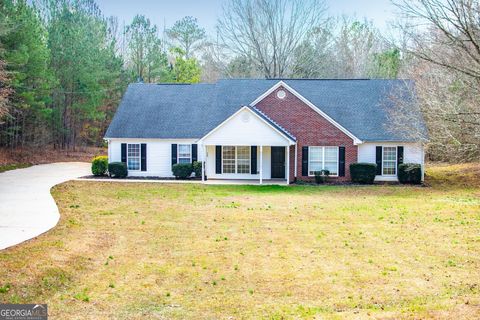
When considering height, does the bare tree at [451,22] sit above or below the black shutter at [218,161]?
above

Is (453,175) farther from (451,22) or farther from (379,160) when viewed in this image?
(451,22)

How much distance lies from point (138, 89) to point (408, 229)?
21380mm

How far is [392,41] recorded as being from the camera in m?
10.0

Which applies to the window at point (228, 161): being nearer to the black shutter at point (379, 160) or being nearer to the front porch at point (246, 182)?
the front porch at point (246, 182)

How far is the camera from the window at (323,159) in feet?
84.0

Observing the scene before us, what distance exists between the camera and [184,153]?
89.8 feet

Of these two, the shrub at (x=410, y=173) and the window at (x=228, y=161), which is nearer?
the shrub at (x=410, y=173)

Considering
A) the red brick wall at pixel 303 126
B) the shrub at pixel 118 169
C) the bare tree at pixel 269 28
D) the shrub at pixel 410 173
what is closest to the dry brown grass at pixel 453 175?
the shrub at pixel 410 173

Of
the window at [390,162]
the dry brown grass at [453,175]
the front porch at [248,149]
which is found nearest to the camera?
the front porch at [248,149]

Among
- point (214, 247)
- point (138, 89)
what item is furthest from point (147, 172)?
point (214, 247)

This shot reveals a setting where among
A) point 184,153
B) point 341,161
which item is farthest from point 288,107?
point 184,153

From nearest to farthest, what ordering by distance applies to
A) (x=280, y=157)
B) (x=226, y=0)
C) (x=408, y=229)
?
(x=408, y=229) < (x=280, y=157) < (x=226, y=0)

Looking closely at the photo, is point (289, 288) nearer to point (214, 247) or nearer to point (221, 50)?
point (214, 247)

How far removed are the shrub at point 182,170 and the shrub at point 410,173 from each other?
10649mm
